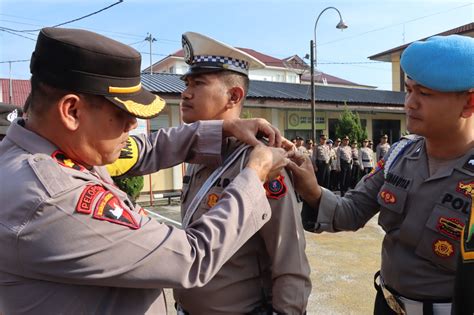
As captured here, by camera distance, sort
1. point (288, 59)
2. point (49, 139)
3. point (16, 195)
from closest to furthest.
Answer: point (16, 195) → point (49, 139) → point (288, 59)

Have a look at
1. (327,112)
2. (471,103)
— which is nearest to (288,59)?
(327,112)

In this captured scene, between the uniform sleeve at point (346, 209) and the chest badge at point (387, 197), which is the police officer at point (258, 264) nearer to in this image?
the uniform sleeve at point (346, 209)

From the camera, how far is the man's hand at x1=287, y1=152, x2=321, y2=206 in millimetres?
1905

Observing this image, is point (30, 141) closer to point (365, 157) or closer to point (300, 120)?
point (365, 157)

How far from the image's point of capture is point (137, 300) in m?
1.24

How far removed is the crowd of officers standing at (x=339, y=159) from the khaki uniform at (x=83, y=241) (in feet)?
41.3

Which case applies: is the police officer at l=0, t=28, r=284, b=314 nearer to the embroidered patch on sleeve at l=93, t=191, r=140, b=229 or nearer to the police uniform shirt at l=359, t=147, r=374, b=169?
the embroidered patch on sleeve at l=93, t=191, r=140, b=229

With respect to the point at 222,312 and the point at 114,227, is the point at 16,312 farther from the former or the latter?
the point at 222,312

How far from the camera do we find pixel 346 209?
212 centimetres

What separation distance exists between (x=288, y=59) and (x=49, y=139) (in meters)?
43.9

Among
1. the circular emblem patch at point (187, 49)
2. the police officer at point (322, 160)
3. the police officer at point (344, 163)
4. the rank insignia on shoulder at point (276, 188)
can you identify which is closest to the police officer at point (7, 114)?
the circular emblem patch at point (187, 49)

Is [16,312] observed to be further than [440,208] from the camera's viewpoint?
No

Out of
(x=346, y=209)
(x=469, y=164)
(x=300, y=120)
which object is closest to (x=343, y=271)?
(x=346, y=209)

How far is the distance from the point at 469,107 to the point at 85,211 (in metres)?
1.53
